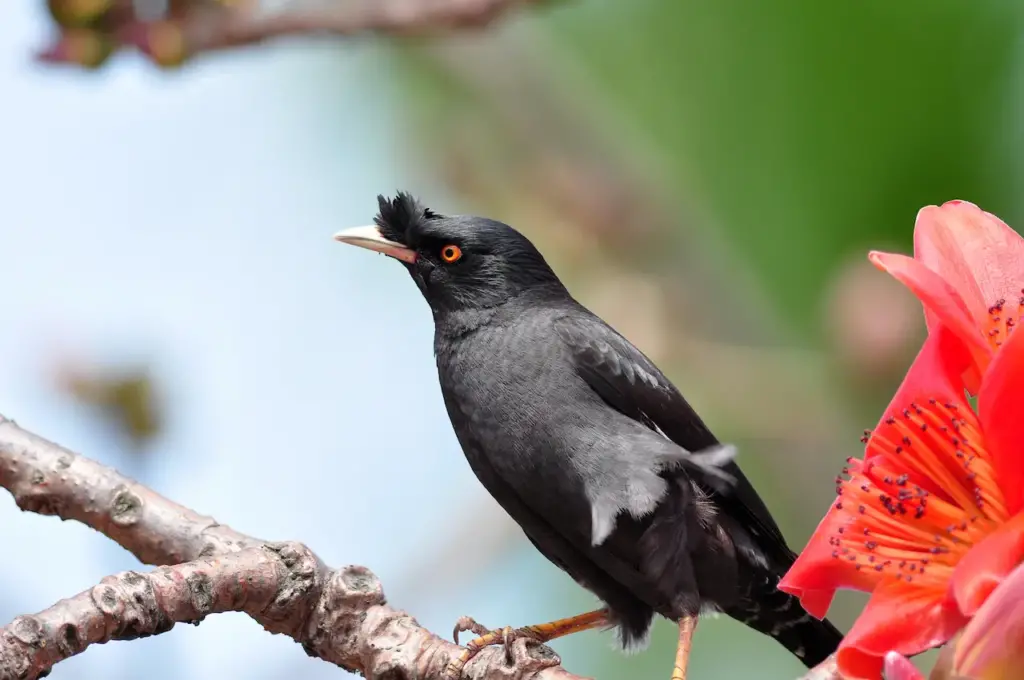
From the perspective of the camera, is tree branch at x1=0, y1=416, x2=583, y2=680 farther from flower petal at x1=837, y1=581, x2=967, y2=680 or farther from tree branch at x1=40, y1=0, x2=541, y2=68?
tree branch at x1=40, y1=0, x2=541, y2=68

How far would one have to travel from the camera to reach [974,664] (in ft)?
5.98

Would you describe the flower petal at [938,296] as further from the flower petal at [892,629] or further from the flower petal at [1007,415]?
the flower petal at [892,629]

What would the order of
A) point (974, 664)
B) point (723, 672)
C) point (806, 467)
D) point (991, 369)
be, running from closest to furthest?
point (974, 664) → point (991, 369) → point (806, 467) → point (723, 672)

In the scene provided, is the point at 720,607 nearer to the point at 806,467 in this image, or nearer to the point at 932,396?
the point at 932,396

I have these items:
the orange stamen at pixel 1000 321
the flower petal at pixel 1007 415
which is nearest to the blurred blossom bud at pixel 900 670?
the flower petal at pixel 1007 415

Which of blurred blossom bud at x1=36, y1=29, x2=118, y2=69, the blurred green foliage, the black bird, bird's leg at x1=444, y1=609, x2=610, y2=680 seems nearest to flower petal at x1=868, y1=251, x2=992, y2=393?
the black bird

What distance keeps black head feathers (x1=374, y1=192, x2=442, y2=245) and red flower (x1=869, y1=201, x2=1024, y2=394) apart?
2257 mm

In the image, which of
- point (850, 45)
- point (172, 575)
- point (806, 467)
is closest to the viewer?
point (172, 575)

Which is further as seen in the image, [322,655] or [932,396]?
[322,655]

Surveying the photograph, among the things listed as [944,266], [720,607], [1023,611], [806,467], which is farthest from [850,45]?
[1023,611]

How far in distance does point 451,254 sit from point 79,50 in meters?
1.45

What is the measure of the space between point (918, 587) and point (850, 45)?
9.17 m

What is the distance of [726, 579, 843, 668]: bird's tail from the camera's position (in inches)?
166

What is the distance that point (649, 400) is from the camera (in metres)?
4.12
